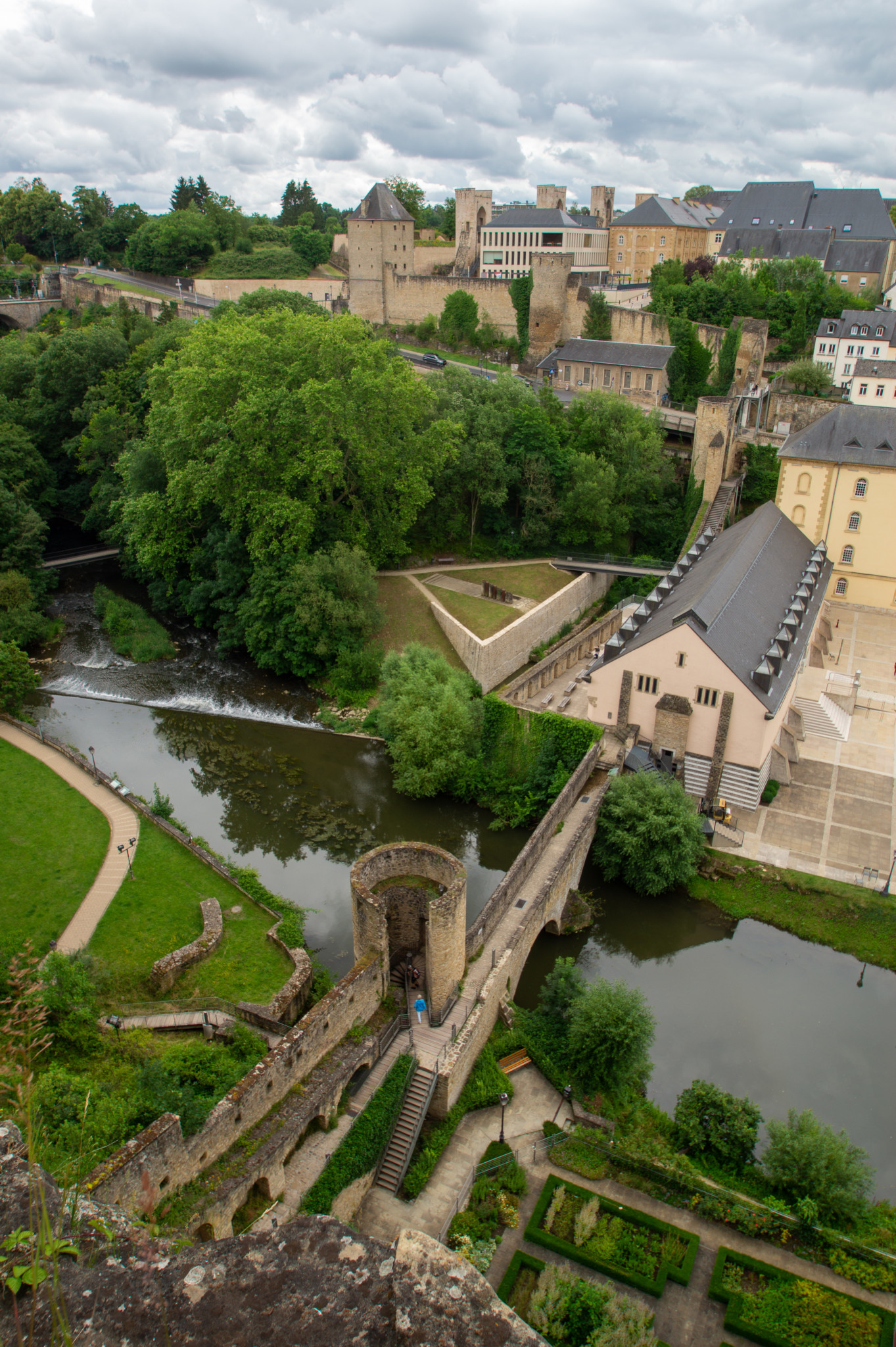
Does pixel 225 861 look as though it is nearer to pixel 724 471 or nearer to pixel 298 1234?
pixel 298 1234

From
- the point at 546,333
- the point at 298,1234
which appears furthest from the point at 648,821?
the point at 546,333

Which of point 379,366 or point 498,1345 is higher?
point 379,366

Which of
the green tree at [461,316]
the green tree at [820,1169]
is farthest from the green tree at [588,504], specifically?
the green tree at [820,1169]

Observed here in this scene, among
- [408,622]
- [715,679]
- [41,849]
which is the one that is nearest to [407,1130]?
[41,849]

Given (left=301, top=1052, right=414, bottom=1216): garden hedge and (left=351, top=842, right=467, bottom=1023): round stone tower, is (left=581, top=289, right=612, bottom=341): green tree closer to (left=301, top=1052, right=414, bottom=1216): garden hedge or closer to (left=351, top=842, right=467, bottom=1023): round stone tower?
(left=351, top=842, right=467, bottom=1023): round stone tower

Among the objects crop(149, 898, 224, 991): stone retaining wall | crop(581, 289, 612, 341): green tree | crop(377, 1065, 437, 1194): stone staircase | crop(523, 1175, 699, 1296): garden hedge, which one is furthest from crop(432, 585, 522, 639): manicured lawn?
crop(581, 289, 612, 341): green tree
